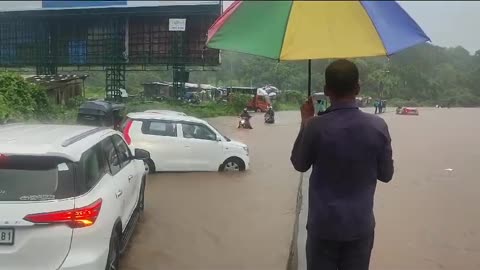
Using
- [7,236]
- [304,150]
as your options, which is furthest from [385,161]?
[7,236]

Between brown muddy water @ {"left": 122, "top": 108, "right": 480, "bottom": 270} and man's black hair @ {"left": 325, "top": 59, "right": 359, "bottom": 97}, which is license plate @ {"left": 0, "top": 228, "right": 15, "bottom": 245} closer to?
brown muddy water @ {"left": 122, "top": 108, "right": 480, "bottom": 270}

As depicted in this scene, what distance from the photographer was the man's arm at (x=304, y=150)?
248cm

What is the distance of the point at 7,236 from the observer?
319 centimetres

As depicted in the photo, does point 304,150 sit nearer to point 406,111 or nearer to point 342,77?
point 342,77

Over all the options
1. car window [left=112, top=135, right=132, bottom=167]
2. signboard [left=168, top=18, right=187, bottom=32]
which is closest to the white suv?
car window [left=112, top=135, right=132, bottom=167]

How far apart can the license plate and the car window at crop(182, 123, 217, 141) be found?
7809 mm

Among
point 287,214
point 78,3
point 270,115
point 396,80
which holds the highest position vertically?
point 78,3

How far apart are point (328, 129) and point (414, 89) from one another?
4455 millimetres

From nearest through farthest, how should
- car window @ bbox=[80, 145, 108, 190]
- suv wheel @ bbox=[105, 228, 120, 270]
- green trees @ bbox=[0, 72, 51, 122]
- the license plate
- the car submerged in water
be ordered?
the license plate
car window @ bbox=[80, 145, 108, 190]
suv wheel @ bbox=[105, 228, 120, 270]
the car submerged in water
green trees @ bbox=[0, 72, 51, 122]

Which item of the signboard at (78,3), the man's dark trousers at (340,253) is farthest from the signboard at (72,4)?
the man's dark trousers at (340,253)

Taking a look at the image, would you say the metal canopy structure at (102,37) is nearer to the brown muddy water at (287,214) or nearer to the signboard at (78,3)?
the signboard at (78,3)

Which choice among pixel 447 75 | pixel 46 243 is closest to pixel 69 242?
pixel 46 243

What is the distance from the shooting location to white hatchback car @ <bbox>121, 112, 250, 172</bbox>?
10820 millimetres

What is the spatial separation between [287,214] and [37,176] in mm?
4844
